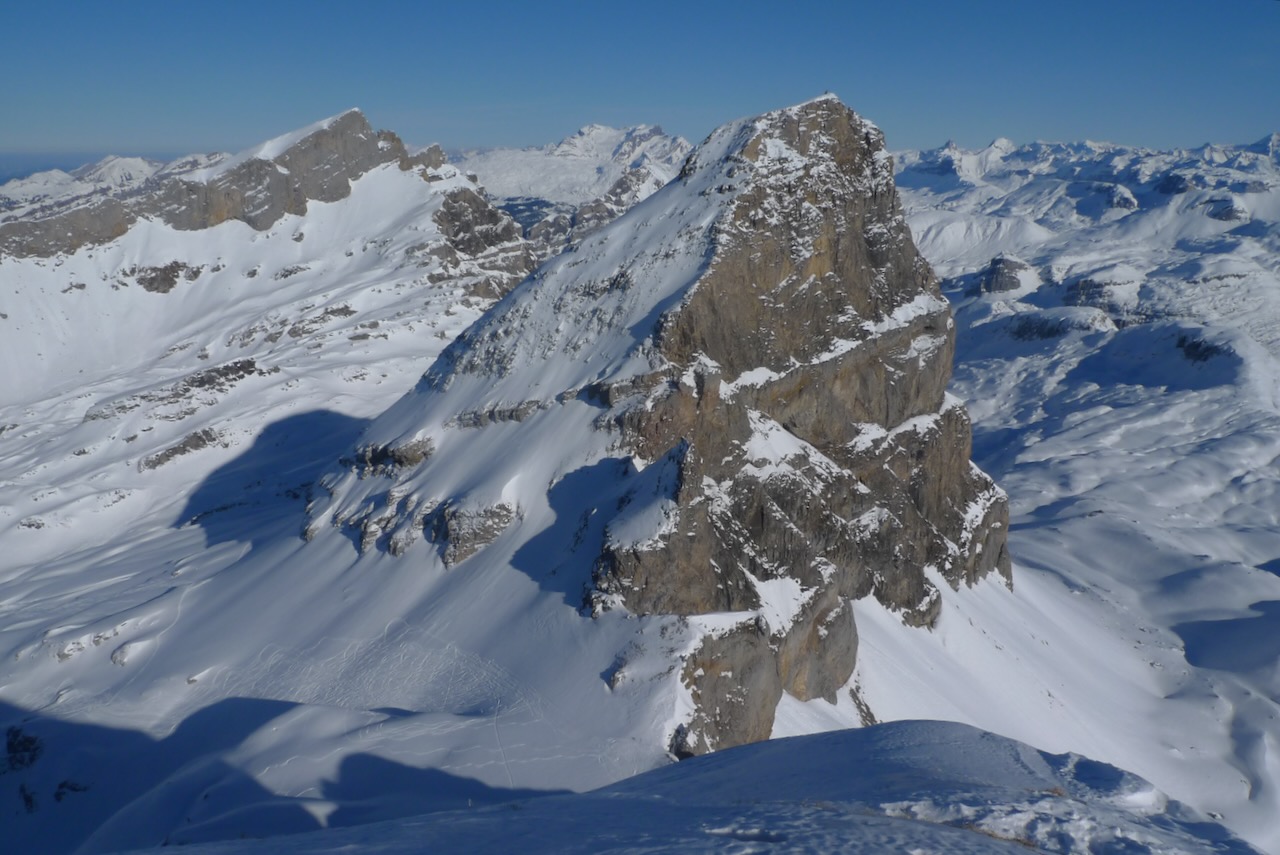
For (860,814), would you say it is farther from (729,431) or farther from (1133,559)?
(1133,559)

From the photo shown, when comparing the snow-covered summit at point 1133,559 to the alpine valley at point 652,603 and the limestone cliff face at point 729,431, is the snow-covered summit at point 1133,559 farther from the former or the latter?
the limestone cliff face at point 729,431

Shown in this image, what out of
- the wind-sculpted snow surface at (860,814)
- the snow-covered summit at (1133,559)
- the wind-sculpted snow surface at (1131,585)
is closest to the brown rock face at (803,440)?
the wind-sculpted snow surface at (1131,585)

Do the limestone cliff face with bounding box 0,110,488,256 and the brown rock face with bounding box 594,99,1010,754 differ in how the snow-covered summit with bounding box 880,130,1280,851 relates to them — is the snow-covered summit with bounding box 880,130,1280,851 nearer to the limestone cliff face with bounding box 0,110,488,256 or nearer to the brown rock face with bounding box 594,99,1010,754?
the brown rock face with bounding box 594,99,1010,754

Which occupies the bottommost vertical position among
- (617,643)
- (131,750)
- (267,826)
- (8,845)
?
(8,845)

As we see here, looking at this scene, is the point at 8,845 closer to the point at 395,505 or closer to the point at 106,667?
the point at 106,667

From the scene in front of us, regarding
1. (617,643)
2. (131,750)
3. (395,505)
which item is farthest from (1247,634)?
(131,750)
